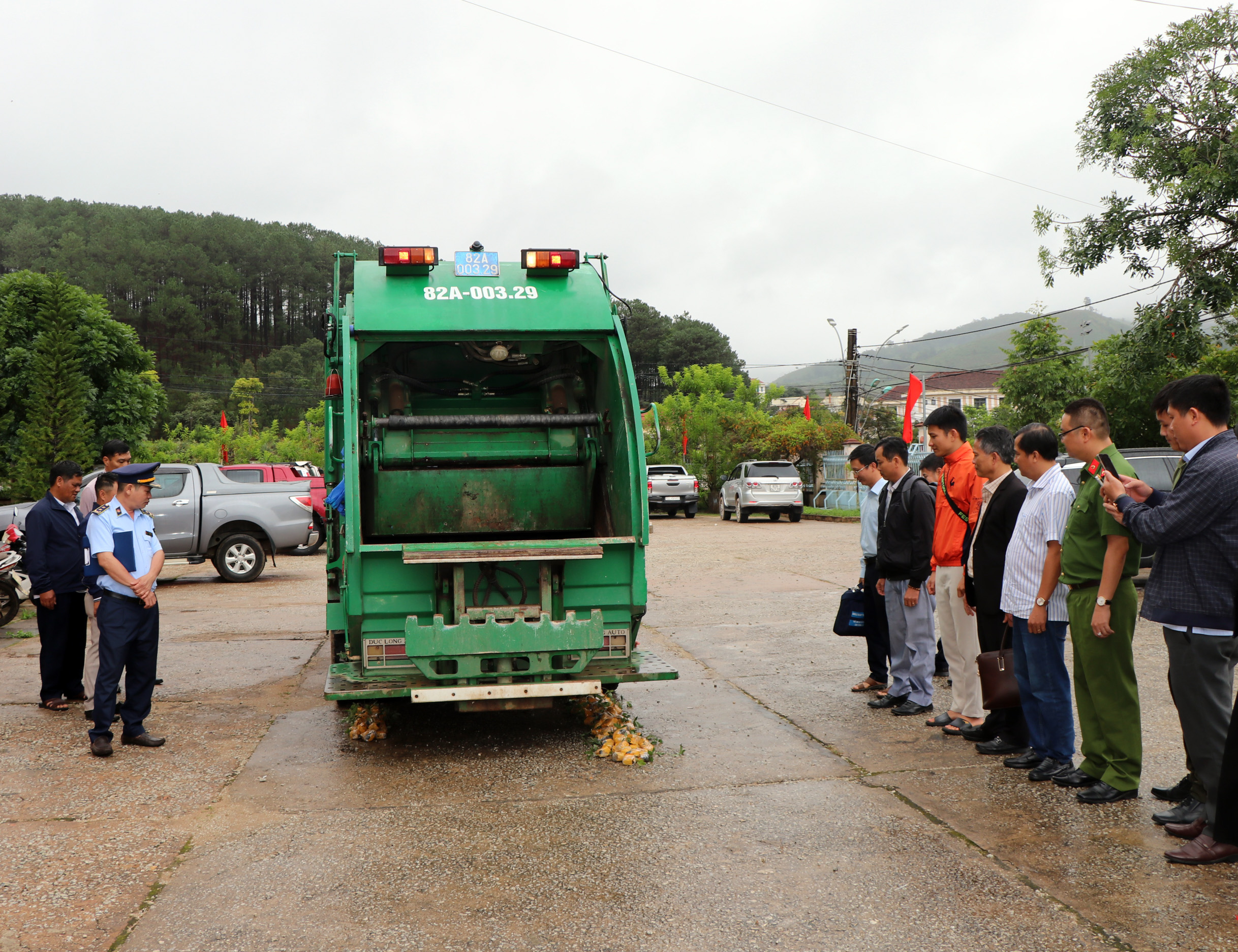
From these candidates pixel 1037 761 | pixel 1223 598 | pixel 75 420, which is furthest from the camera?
pixel 75 420

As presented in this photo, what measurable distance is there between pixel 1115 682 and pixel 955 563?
1.43m

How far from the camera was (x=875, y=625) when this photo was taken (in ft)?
22.6

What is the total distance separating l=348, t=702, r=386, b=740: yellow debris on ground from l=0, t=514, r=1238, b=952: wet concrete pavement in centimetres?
9

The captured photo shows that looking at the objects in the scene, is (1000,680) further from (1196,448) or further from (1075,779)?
(1196,448)

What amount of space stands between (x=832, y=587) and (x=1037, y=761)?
726 centimetres

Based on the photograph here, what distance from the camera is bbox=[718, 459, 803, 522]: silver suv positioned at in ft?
81.7

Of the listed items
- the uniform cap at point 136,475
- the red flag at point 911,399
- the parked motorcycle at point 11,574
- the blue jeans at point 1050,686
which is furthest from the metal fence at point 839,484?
the uniform cap at point 136,475

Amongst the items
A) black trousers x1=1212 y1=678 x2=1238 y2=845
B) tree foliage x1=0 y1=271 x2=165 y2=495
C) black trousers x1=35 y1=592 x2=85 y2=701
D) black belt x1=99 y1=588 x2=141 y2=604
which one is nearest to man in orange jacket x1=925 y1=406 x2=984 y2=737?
black trousers x1=1212 y1=678 x2=1238 y2=845

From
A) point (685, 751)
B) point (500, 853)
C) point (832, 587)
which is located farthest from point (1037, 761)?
point (832, 587)

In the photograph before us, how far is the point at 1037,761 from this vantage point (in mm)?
5133

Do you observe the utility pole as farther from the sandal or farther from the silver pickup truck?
the sandal

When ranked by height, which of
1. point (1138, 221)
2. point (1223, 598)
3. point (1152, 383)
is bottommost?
point (1223, 598)

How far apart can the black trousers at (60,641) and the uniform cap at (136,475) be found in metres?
1.41

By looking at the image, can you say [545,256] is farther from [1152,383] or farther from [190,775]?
[1152,383]
